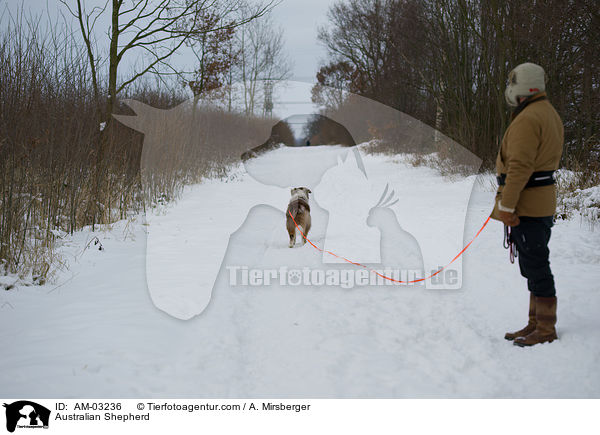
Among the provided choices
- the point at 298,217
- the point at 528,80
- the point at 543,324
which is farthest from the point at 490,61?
the point at 543,324

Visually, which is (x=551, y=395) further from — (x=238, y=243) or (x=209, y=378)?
(x=238, y=243)

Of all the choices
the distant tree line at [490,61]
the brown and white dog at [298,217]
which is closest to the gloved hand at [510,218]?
the brown and white dog at [298,217]

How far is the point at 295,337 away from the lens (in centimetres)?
318

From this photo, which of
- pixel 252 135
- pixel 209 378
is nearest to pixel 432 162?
Answer: pixel 252 135

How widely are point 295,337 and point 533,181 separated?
79.2 inches

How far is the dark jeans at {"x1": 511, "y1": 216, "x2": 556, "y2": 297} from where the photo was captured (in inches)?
110

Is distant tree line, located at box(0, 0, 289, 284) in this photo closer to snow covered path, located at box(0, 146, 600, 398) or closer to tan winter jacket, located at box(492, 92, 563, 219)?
snow covered path, located at box(0, 146, 600, 398)

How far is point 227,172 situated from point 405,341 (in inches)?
499

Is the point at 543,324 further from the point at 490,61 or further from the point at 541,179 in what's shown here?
the point at 490,61

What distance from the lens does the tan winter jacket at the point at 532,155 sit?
266 centimetres

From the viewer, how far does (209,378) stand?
8.56 ft
